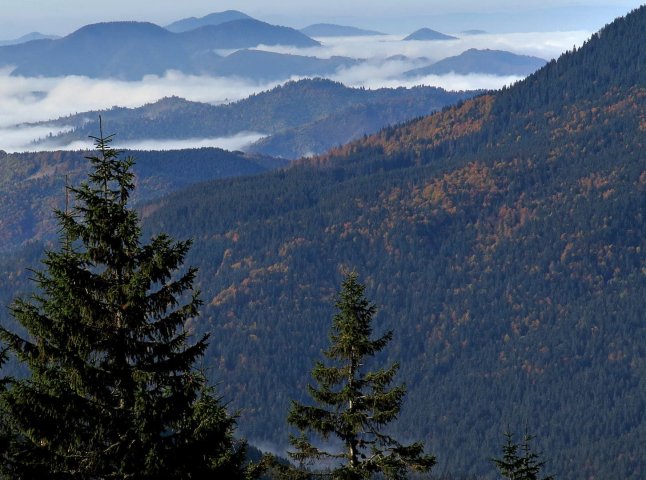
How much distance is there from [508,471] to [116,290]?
1286 inches

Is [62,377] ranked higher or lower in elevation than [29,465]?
higher

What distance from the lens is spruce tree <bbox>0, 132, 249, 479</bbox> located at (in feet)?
114

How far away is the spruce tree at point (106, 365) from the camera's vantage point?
114 ft

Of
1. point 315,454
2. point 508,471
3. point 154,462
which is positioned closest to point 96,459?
point 154,462

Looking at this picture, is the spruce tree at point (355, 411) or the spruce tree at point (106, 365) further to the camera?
the spruce tree at point (355, 411)

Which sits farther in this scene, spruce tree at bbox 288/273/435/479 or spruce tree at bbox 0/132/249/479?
spruce tree at bbox 288/273/435/479

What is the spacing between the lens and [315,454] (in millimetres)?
46156

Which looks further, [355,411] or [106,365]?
[355,411]

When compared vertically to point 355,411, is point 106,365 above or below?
above

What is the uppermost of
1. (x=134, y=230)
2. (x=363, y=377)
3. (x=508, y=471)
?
(x=134, y=230)

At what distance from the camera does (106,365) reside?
3569 cm

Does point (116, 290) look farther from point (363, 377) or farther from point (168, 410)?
point (363, 377)

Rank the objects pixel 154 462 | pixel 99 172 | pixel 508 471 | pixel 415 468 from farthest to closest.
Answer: pixel 508 471 → pixel 415 468 → pixel 99 172 → pixel 154 462

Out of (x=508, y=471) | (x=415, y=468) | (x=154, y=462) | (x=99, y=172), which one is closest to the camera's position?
(x=154, y=462)
